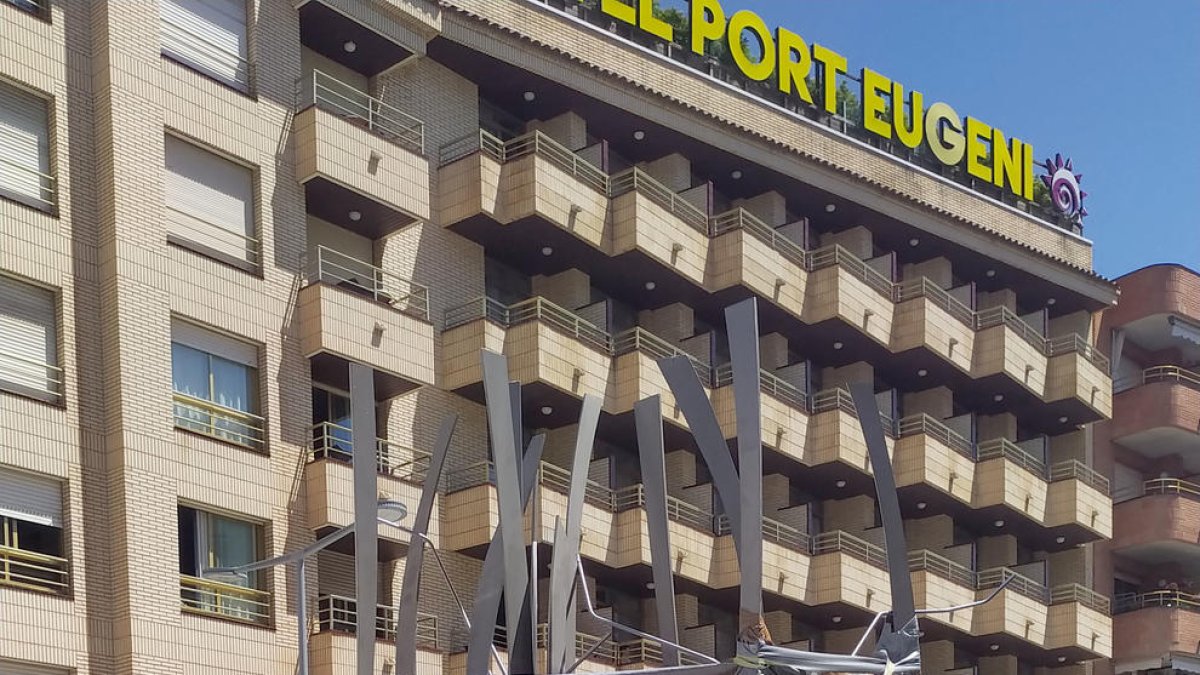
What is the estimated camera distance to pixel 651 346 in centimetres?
4503

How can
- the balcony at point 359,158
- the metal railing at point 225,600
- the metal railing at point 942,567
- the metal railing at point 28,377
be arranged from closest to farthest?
the metal railing at point 28,377 → the metal railing at point 225,600 → the balcony at point 359,158 → the metal railing at point 942,567

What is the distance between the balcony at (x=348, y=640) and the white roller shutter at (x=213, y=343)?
4390 mm

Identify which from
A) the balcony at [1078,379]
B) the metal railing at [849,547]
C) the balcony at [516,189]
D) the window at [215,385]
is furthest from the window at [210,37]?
the balcony at [1078,379]

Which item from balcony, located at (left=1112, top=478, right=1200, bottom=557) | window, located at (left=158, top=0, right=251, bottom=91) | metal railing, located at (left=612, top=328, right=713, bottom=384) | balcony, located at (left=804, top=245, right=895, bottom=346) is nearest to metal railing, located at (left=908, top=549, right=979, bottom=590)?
balcony, located at (left=804, top=245, right=895, bottom=346)

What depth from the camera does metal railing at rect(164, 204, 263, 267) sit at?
114 feet

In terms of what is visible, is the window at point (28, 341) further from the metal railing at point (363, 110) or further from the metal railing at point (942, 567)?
the metal railing at point (942, 567)

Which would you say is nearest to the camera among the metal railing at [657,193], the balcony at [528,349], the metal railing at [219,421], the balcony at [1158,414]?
the metal railing at [219,421]

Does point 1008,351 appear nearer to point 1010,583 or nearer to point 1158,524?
point 1010,583

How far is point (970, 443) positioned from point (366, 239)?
20.6m

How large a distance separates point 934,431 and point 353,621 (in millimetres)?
20042

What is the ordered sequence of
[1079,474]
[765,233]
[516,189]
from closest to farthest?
[516,189] < [765,233] < [1079,474]

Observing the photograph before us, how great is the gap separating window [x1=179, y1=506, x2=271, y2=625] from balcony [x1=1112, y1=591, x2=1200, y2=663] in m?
29.8

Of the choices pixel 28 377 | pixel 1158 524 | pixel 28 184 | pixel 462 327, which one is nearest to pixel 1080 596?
pixel 1158 524

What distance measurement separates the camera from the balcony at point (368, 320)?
3644 cm
